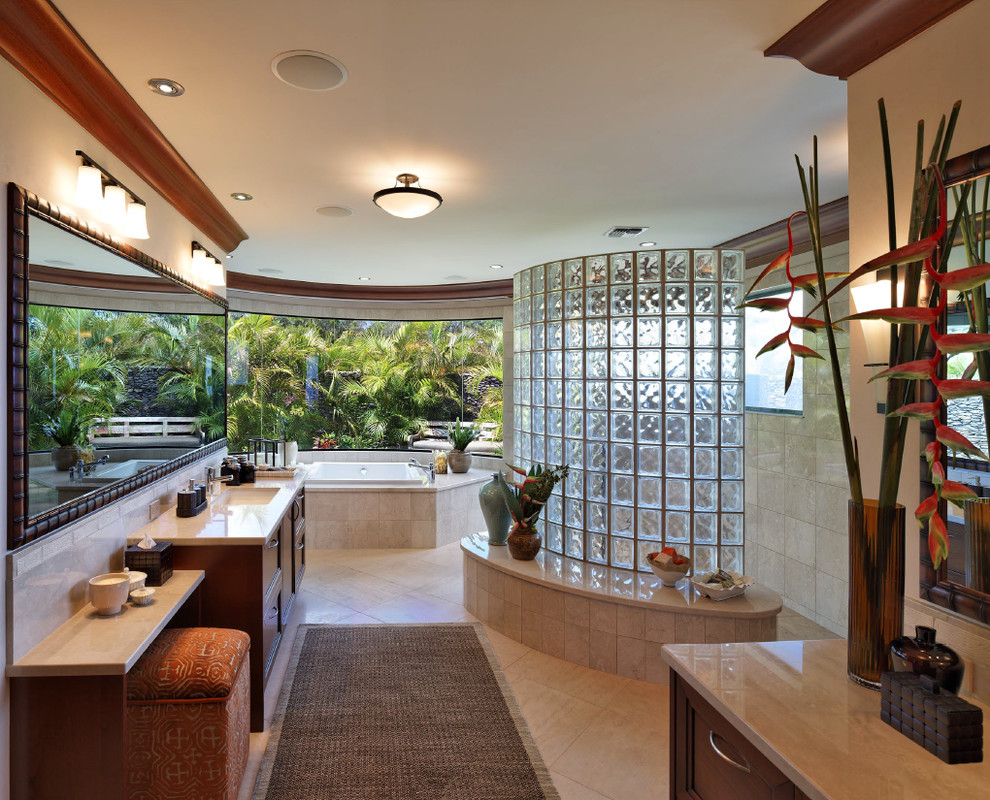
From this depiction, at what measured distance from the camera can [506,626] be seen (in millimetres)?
3779

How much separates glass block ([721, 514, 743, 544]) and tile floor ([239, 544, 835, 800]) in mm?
901

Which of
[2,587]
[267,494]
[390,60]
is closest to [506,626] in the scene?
[267,494]

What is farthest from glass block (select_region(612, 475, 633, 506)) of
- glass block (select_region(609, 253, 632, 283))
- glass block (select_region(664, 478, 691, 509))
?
glass block (select_region(609, 253, 632, 283))

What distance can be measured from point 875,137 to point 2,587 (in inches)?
116

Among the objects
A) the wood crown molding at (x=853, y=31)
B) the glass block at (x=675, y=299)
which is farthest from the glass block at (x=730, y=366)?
the wood crown molding at (x=853, y=31)

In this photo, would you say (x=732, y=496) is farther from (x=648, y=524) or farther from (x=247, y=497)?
(x=247, y=497)

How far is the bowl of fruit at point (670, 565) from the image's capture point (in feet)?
10.8

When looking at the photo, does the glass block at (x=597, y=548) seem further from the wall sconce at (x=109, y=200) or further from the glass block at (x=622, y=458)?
the wall sconce at (x=109, y=200)

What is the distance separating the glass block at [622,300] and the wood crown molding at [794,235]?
2.81 ft

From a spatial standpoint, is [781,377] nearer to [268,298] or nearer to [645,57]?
[645,57]

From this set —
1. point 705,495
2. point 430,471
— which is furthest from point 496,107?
point 430,471

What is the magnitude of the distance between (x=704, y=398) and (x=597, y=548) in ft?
3.61

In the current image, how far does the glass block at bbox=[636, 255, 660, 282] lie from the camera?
137 inches

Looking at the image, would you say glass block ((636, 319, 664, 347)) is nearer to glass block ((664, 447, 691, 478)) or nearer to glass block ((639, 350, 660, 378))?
glass block ((639, 350, 660, 378))
